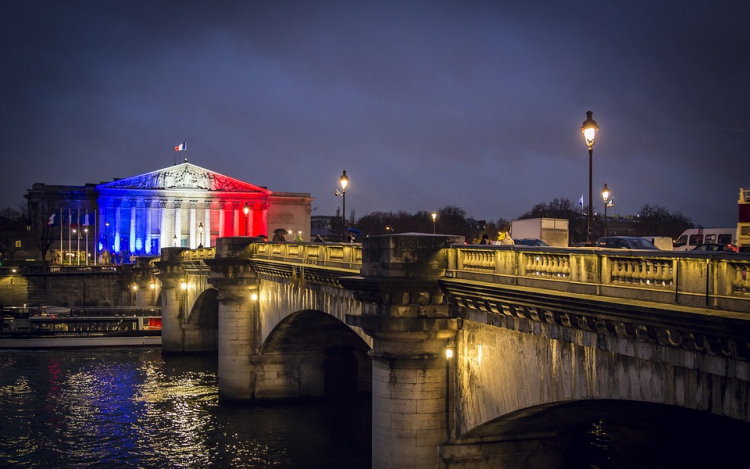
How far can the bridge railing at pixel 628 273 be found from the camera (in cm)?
955

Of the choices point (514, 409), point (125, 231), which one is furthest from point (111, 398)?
point (125, 231)

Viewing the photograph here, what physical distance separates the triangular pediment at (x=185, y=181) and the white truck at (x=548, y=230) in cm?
10459

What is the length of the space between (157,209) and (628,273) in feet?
440

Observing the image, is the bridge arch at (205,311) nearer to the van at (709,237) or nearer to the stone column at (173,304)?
the stone column at (173,304)

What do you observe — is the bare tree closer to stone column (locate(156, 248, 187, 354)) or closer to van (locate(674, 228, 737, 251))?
stone column (locate(156, 248, 187, 354))

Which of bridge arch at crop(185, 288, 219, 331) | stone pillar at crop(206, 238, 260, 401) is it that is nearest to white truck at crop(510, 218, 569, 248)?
stone pillar at crop(206, 238, 260, 401)

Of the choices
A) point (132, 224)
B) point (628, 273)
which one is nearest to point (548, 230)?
point (628, 273)

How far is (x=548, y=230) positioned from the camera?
41344 millimetres

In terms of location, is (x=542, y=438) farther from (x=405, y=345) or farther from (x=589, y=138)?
(x=589, y=138)

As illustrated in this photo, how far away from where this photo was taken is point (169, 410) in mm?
36656

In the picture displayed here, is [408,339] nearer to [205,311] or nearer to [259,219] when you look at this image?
[205,311]

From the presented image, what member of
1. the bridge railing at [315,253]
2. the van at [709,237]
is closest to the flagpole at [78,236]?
the bridge railing at [315,253]

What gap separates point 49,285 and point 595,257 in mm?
89890

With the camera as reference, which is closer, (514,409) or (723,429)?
(514,409)
